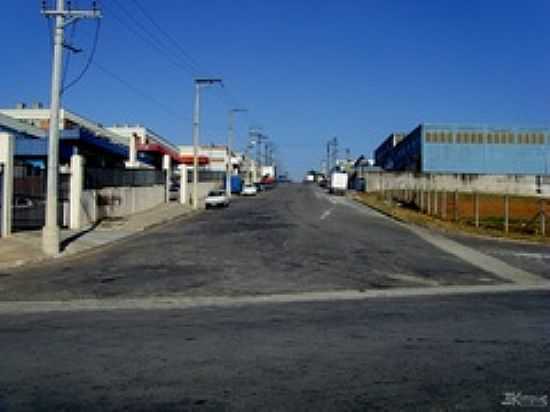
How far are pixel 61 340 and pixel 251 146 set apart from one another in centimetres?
13032

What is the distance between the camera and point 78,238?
2788 cm

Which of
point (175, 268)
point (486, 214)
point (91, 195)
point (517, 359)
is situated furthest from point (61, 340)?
point (486, 214)

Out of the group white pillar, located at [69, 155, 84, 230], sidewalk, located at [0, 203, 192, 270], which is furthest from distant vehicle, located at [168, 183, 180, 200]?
white pillar, located at [69, 155, 84, 230]

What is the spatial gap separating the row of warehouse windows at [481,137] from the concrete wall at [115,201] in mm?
54722

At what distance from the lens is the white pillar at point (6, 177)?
Answer: 25.1 m

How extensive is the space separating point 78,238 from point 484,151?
77.7m

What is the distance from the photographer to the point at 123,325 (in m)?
11.2

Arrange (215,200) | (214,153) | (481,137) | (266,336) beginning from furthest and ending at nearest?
(214,153) → (481,137) → (215,200) → (266,336)

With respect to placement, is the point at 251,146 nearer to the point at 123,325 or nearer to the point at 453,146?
the point at 453,146

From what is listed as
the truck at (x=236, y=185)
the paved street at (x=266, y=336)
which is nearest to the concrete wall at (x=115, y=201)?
the paved street at (x=266, y=336)

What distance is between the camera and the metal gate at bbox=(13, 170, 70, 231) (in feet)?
93.2

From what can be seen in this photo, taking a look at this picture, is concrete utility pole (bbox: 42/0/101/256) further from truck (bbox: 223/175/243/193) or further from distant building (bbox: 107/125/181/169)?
truck (bbox: 223/175/243/193)

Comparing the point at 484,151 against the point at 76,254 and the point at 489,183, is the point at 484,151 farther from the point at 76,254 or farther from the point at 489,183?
the point at 76,254

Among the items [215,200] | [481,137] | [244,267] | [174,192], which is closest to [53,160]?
[244,267]
